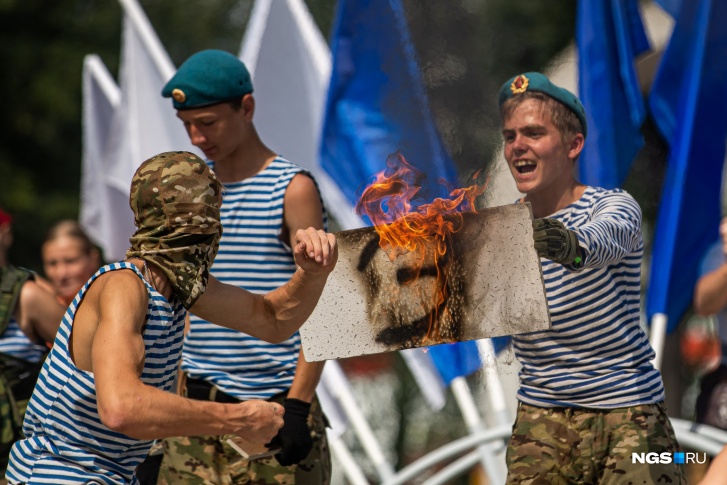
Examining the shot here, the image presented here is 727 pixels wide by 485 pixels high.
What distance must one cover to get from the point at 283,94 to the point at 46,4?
31.8 ft

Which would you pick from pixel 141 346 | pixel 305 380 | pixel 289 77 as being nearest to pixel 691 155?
pixel 289 77

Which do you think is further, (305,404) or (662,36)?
(662,36)

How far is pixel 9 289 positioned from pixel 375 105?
269 cm

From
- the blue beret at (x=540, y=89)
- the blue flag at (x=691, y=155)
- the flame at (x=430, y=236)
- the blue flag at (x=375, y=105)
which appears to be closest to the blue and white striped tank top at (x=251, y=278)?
the blue flag at (x=375, y=105)

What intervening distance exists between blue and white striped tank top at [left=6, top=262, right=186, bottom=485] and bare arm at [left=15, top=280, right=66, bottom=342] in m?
2.41

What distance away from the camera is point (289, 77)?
902cm

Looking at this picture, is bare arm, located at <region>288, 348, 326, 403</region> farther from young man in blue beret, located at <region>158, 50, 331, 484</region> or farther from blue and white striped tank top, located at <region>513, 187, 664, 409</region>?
blue and white striped tank top, located at <region>513, 187, 664, 409</region>

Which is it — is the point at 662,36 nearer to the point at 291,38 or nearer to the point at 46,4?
the point at 291,38

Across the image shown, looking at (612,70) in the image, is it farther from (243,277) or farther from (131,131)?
(131,131)

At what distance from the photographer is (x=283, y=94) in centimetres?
895

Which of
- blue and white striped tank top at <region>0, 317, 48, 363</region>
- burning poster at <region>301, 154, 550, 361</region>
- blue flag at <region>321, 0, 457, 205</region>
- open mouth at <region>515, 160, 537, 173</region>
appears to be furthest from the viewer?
blue and white striped tank top at <region>0, 317, 48, 363</region>

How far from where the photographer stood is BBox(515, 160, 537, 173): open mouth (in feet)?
13.7

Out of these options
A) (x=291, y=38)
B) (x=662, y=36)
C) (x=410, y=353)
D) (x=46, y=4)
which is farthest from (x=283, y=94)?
(x=46, y=4)

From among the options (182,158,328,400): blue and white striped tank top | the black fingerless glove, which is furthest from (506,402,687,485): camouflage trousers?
(182,158,328,400): blue and white striped tank top
